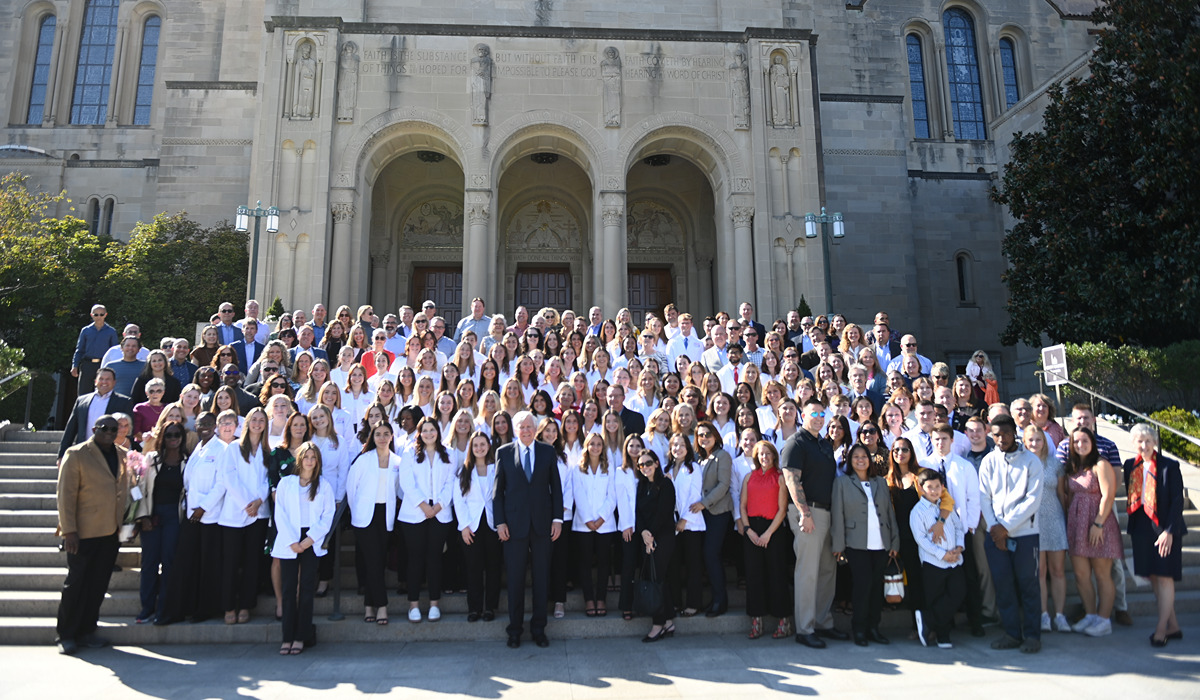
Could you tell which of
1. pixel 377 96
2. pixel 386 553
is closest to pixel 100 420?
pixel 386 553

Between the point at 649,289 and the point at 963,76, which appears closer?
the point at 649,289

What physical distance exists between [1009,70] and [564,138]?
839 inches

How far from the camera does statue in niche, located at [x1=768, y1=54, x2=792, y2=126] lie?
1917 centimetres

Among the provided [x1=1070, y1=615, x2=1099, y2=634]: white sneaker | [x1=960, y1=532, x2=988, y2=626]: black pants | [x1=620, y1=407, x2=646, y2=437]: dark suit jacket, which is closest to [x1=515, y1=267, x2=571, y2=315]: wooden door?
[x1=620, y1=407, x2=646, y2=437]: dark suit jacket

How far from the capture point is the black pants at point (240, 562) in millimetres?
7055

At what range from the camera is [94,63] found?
29375 millimetres

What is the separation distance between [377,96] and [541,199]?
21.0 feet

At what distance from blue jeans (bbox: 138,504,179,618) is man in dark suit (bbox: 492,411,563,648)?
319 cm

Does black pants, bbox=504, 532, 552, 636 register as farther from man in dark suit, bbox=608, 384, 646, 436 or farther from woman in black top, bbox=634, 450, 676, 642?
man in dark suit, bbox=608, 384, 646, 436

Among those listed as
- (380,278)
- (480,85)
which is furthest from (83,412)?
(380,278)

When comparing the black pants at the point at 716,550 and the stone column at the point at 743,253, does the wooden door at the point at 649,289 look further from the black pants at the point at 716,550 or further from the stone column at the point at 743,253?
the black pants at the point at 716,550

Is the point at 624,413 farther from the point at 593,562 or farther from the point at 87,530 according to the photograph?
the point at 87,530

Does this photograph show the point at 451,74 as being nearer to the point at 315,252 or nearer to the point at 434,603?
the point at 315,252

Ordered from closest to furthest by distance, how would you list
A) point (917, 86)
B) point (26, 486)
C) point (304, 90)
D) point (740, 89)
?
point (26, 486), point (304, 90), point (740, 89), point (917, 86)
